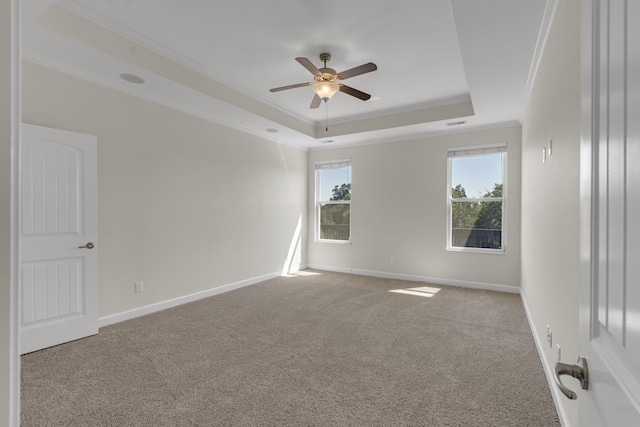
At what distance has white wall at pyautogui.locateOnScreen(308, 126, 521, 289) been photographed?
5035mm

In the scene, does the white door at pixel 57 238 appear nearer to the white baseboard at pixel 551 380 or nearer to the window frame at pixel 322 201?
the white baseboard at pixel 551 380

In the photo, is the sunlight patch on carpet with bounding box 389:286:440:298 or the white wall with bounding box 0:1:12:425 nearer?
the white wall with bounding box 0:1:12:425

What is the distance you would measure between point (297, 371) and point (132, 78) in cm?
325

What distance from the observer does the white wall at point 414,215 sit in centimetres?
504

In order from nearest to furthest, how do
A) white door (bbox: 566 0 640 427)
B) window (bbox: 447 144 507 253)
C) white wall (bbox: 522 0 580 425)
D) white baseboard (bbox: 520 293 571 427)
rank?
white door (bbox: 566 0 640 427)
white wall (bbox: 522 0 580 425)
white baseboard (bbox: 520 293 571 427)
window (bbox: 447 144 507 253)

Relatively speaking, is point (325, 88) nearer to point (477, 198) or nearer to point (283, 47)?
point (283, 47)

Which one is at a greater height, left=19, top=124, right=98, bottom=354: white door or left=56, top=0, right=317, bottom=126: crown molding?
left=56, top=0, right=317, bottom=126: crown molding

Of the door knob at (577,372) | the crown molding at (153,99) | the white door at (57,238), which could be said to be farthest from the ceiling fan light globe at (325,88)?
the door knob at (577,372)

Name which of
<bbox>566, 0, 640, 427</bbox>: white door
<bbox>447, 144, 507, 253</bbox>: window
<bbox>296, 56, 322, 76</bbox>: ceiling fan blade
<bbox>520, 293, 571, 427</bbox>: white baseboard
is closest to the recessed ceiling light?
<bbox>296, 56, 322, 76</bbox>: ceiling fan blade

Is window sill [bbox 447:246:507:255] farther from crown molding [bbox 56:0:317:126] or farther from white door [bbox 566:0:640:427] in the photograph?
white door [bbox 566:0:640:427]

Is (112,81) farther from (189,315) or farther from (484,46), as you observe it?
(484,46)

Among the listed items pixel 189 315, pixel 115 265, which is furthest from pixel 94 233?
pixel 189 315

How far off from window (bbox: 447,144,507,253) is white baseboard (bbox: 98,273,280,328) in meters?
3.37

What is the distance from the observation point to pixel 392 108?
206 inches
